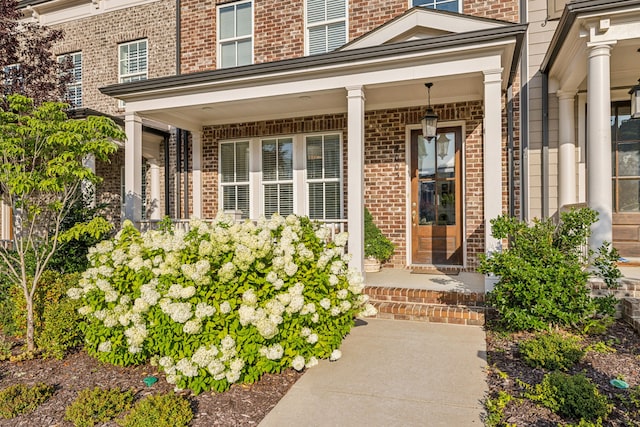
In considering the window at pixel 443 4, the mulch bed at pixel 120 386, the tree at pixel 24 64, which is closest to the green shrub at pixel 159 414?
the mulch bed at pixel 120 386

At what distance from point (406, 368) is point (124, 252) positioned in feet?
8.94

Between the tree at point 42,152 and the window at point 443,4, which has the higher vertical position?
the window at point 443,4

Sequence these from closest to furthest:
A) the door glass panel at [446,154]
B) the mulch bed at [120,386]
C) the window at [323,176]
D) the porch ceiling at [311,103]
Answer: the mulch bed at [120,386]
the porch ceiling at [311,103]
the door glass panel at [446,154]
the window at [323,176]

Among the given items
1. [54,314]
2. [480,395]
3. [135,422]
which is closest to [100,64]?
[54,314]

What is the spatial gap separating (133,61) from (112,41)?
77cm

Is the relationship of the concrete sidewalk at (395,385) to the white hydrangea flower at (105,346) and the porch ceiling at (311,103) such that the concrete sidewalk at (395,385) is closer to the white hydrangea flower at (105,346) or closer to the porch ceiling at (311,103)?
the white hydrangea flower at (105,346)

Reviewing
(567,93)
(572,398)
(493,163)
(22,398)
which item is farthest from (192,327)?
(567,93)

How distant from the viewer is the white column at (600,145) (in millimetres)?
4379

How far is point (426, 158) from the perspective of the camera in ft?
23.2

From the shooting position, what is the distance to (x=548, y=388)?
2789 mm

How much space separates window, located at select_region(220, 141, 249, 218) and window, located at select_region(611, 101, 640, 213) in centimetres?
626

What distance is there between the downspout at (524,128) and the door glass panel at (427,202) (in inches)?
54.1

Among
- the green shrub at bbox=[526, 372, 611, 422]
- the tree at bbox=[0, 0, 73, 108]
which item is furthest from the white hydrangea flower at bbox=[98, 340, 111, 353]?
the tree at bbox=[0, 0, 73, 108]

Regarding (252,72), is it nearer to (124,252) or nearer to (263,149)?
(263,149)
